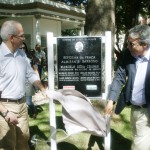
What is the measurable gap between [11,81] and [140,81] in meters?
1.54

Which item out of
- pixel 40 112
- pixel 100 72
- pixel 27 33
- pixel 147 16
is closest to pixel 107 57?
pixel 100 72

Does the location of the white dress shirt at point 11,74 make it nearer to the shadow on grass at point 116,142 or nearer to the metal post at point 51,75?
the metal post at point 51,75

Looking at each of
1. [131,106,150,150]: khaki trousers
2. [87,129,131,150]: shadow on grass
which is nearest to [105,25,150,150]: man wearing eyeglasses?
[131,106,150,150]: khaki trousers

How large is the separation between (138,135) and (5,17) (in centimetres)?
1650

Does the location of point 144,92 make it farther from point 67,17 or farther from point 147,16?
point 147,16

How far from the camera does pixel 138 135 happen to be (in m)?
4.14

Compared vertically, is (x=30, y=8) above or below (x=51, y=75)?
above

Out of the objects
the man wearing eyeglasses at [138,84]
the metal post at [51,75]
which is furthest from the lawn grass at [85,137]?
the man wearing eyeglasses at [138,84]

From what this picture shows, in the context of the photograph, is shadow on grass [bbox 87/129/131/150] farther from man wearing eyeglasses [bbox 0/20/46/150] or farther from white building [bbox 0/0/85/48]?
white building [bbox 0/0/85/48]

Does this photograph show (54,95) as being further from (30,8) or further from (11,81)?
(30,8)

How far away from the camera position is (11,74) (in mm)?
4164

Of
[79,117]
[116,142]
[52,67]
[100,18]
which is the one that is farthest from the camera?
[100,18]

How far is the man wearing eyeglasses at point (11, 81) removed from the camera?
13.6 feet

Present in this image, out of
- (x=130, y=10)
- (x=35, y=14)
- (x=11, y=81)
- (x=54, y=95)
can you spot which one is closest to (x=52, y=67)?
(x=54, y=95)
